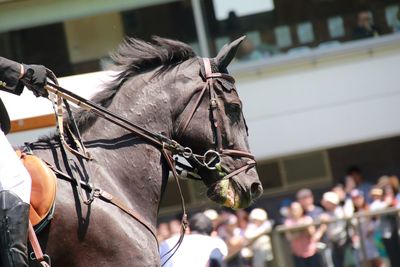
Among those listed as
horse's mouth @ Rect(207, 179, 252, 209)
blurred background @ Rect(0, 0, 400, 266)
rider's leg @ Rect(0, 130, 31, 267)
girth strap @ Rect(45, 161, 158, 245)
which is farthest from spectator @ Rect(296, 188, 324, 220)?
rider's leg @ Rect(0, 130, 31, 267)

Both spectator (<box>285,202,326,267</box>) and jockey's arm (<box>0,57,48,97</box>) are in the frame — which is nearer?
jockey's arm (<box>0,57,48,97</box>)

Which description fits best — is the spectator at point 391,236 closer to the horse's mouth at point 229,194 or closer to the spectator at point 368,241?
the spectator at point 368,241

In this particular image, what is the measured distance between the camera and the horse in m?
5.65

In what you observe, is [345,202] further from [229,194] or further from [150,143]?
→ [150,143]

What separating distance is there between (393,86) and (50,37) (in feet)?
21.0

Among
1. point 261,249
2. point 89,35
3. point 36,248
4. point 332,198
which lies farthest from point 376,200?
point 36,248

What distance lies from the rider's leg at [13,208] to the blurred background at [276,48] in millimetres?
12643

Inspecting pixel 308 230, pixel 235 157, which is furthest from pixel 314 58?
pixel 235 157

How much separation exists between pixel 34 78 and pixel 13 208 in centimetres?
78

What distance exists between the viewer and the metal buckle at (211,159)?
6.16m

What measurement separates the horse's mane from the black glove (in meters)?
0.59

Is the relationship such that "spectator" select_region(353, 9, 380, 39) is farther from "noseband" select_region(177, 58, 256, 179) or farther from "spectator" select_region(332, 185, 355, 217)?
"noseband" select_region(177, 58, 256, 179)

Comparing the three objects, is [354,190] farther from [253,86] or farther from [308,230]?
[253,86]

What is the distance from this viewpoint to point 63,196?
18.0 feet
